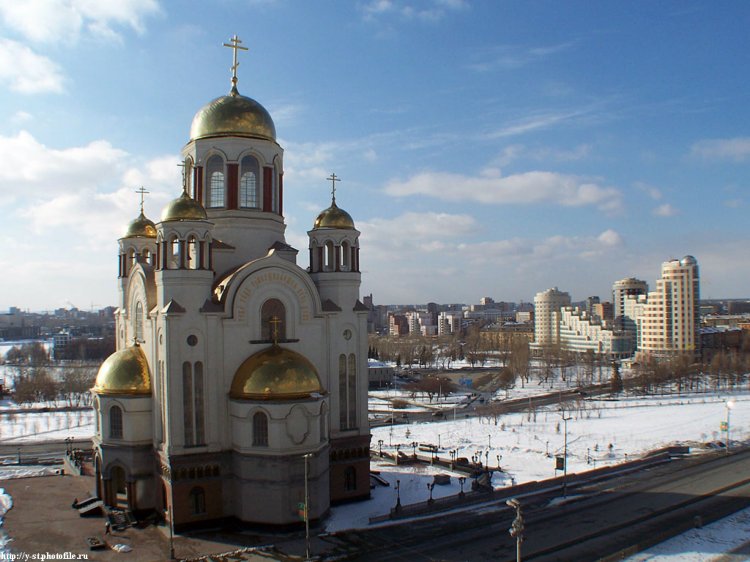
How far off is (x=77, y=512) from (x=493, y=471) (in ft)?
55.8

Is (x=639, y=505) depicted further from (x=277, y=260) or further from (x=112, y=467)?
(x=112, y=467)

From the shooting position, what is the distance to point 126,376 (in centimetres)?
2223

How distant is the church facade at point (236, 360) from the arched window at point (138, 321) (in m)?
0.05

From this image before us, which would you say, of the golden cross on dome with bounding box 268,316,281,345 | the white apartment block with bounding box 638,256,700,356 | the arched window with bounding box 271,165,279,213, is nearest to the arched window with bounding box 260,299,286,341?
the golden cross on dome with bounding box 268,316,281,345

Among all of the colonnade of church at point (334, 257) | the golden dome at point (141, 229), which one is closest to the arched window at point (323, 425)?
the colonnade of church at point (334, 257)

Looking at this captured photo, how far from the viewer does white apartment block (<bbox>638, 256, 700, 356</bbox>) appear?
3378 inches

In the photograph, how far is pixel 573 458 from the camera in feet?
104

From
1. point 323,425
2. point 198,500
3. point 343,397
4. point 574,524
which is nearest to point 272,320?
point 323,425

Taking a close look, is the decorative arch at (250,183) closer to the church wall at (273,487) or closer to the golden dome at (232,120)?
the golden dome at (232,120)

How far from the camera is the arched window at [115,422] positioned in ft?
72.8

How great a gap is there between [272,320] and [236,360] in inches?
70.9

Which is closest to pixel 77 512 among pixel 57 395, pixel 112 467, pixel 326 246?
pixel 112 467

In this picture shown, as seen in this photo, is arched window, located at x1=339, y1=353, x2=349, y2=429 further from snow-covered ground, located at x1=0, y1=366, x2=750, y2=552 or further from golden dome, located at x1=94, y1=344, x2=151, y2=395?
golden dome, located at x1=94, y1=344, x2=151, y2=395

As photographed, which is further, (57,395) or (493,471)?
(57,395)
